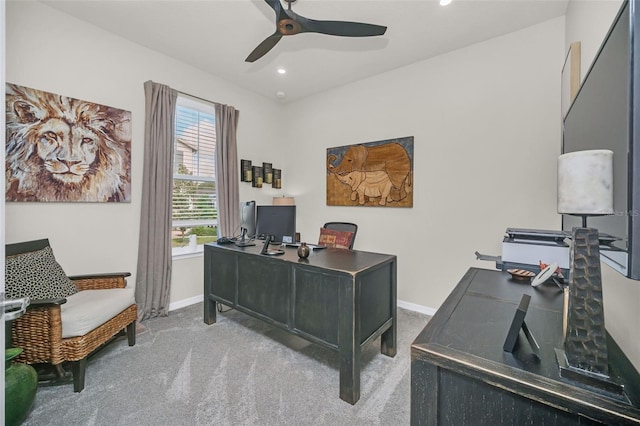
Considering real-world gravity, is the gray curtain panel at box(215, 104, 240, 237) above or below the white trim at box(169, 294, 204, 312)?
above

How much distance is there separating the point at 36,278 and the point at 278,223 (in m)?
1.78

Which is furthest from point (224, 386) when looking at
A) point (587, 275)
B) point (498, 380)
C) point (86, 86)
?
point (86, 86)

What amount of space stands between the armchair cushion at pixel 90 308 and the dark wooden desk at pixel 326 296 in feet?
2.76

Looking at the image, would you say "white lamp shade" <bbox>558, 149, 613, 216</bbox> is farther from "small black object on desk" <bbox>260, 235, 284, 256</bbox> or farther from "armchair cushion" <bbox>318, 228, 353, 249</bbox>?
"armchair cushion" <bbox>318, 228, 353, 249</bbox>

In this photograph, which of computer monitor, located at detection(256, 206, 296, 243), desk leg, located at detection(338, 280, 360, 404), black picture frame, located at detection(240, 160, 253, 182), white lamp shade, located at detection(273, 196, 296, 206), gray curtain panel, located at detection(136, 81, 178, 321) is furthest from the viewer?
white lamp shade, located at detection(273, 196, 296, 206)

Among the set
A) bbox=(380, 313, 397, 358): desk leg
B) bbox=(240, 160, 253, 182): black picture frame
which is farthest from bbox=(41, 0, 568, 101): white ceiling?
bbox=(380, 313, 397, 358): desk leg

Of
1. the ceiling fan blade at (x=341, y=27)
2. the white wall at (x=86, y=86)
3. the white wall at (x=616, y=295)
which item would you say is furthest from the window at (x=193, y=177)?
the white wall at (x=616, y=295)

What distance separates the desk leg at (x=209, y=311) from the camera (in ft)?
9.11

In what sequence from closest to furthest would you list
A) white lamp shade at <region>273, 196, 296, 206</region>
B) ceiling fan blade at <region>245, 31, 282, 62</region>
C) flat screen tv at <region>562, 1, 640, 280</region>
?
flat screen tv at <region>562, 1, 640, 280</region> → ceiling fan blade at <region>245, 31, 282, 62</region> → white lamp shade at <region>273, 196, 296, 206</region>

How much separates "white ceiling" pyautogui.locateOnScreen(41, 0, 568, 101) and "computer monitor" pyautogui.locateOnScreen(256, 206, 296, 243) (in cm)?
176

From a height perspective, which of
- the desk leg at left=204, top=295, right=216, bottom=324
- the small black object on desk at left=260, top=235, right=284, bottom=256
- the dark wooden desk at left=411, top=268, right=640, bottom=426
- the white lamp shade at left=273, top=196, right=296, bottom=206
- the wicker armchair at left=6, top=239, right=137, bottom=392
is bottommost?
the desk leg at left=204, top=295, right=216, bottom=324

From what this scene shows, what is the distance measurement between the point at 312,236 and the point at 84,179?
2.78 metres

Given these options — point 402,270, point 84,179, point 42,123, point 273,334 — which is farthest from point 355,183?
point 42,123

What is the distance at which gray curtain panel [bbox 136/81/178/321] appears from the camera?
2.88 metres
